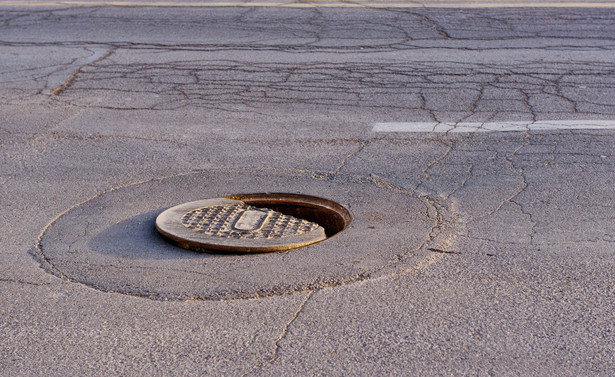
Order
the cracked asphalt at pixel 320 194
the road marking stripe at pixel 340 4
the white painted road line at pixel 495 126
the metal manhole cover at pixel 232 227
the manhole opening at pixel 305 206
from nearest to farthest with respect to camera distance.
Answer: the cracked asphalt at pixel 320 194 → the metal manhole cover at pixel 232 227 → the manhole opening at pixel 305 206 → the white painted road line at pixel 495 126 → the road marking stripe at pixel 340 4

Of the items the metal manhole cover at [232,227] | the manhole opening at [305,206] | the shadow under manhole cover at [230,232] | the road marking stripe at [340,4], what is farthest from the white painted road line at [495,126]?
the road marking stripe at [340,4]

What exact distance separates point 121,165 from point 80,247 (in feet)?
5.46

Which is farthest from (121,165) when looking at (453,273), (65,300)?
(453,273)

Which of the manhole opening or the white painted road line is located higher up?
the manhole opening

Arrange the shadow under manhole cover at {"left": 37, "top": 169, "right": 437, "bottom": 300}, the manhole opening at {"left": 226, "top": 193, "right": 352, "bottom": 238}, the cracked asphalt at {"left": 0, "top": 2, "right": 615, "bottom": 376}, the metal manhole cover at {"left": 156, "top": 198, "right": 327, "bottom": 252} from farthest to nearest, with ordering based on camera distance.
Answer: the manhole opening at {"left": 226, "top": 193, "right": 352, "bottom": 238}
the metal manhole cover at {"left": 156, "top": 198, "right": 327, "bottom": 252}
the shadow under manhole cover at {"left": 37, "top": 169, "right": 437, "bottom": 300}
the cracked asphalt at {"left": 0, "top": 2, "right": 615, "bottom": 376}

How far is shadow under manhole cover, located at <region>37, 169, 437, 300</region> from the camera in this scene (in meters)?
3.76

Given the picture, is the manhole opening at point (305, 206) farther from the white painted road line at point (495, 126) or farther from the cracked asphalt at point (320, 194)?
the white painted road line at point (495, 126)

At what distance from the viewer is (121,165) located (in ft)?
18.9

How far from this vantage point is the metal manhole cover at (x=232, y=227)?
411cm

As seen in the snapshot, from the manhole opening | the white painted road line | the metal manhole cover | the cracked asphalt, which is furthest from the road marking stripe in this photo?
the metal manhole cover

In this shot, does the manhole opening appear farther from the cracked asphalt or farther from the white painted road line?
the white painted road line

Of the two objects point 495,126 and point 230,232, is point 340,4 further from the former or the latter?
point 230,232

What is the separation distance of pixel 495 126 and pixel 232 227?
11.1 ft

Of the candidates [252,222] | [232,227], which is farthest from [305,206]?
[232,227]
